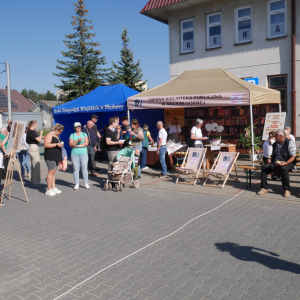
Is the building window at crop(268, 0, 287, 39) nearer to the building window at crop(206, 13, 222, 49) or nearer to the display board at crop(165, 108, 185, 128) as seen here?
the building window at crop(206, 13, 222, 49)

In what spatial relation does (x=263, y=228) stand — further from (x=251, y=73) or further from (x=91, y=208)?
Result: (x=251, y=73)

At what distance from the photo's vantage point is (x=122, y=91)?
14.5m

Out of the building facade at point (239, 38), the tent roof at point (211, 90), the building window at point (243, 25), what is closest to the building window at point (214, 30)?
the building facade at point (239, 38)

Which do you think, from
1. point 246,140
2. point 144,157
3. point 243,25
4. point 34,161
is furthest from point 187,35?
point 34,161

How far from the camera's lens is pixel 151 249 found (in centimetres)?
486

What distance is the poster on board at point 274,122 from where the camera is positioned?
467 inches

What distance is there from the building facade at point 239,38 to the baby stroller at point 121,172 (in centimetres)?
850

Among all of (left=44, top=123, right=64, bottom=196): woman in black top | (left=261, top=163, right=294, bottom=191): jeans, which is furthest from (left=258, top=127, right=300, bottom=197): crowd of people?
(left=44, top=123, right=64, bottom=196): woman in black top

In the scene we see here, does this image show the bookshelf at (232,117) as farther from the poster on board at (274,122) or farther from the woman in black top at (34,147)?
the woman in black top at (34,147)

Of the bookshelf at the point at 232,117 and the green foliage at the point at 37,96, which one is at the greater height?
the green foliage at the point at 37,96

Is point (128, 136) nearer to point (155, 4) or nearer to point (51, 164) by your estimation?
point (51, 164)

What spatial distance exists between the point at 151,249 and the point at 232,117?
12.9m

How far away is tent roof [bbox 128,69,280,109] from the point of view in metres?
10.8

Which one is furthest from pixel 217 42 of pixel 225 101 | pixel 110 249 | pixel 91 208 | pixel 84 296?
pixel 84 296
